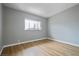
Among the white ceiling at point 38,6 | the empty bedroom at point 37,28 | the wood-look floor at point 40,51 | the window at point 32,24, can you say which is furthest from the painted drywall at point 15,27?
the wood-look floor at point 40,51

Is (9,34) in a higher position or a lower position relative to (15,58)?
higher

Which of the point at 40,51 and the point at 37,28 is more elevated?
the point at 37,28

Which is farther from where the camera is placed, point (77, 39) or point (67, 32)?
point (67, 32)

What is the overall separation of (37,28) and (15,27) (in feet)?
5.52

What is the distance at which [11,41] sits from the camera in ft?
11.5

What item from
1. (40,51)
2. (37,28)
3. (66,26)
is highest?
(66,26)

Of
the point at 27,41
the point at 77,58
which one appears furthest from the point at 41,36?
the point at 77,58

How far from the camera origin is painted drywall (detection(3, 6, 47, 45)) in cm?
331

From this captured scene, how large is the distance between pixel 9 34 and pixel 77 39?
11.1 feet

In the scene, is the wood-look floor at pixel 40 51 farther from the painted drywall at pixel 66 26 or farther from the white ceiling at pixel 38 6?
the white ceiling at pixel 38 6

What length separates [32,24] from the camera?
4.64 metres

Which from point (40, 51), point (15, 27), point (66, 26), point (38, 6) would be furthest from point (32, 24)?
point (40, 51)

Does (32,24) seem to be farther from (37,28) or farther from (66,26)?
(66,26)

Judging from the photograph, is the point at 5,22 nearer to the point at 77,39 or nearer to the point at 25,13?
the point at 25,13
